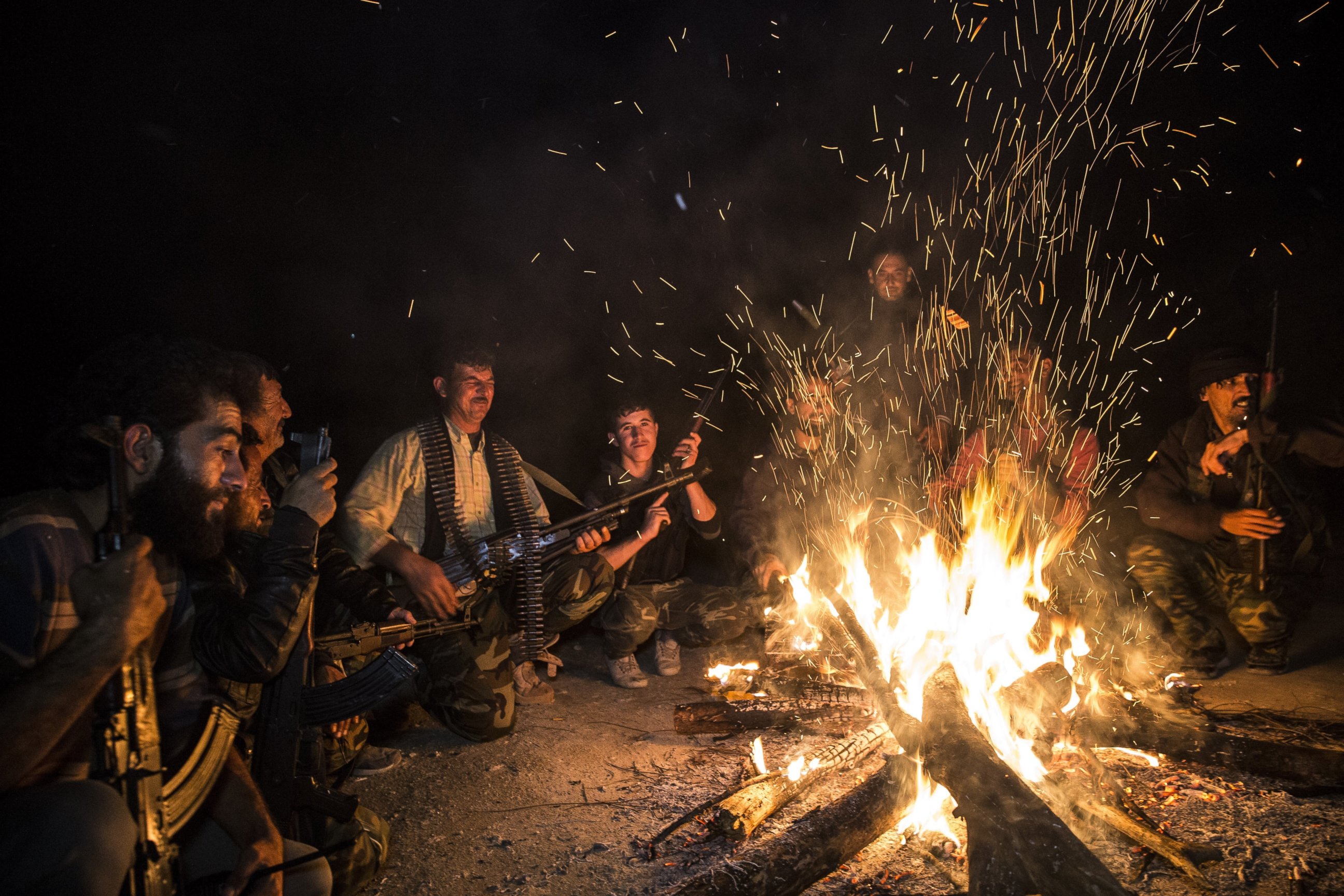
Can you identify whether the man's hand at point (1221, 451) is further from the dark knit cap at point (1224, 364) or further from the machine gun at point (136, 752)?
the machine gun at point (136, 752)

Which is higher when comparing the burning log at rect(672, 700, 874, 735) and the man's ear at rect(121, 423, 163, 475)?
the man's ear at rect(121, 423, 163, 475)

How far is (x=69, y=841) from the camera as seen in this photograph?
169cm

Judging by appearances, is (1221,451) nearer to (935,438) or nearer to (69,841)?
(935,438)

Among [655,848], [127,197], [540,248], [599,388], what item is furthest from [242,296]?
[655,848]

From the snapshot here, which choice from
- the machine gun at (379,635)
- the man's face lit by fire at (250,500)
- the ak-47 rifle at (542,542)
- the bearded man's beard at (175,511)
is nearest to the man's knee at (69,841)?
the bearded man's beard at (175,511)

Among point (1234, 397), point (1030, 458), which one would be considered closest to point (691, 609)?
point (1030, 458)

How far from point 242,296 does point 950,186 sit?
22.6 feet

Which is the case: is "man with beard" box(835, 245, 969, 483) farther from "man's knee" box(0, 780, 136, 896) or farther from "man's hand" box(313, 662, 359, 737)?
"man's knee" box(0, 780, 136, 896)

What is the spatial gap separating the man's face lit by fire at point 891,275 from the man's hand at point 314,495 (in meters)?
4.74

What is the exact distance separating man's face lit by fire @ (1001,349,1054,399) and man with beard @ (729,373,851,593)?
147cm

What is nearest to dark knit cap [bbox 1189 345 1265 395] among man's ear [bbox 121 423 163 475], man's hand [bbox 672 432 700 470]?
man's hand [bbox 672 432 700 470]

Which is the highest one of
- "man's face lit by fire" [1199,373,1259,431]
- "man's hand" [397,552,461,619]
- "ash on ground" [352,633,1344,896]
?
"man's face lit by fire" [1199,373,1259,431]

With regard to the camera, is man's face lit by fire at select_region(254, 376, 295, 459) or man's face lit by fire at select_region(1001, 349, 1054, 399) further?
man's face lit by fire at select_region(1001, 349, 1054, 399)

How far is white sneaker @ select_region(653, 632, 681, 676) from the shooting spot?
5344 mm
